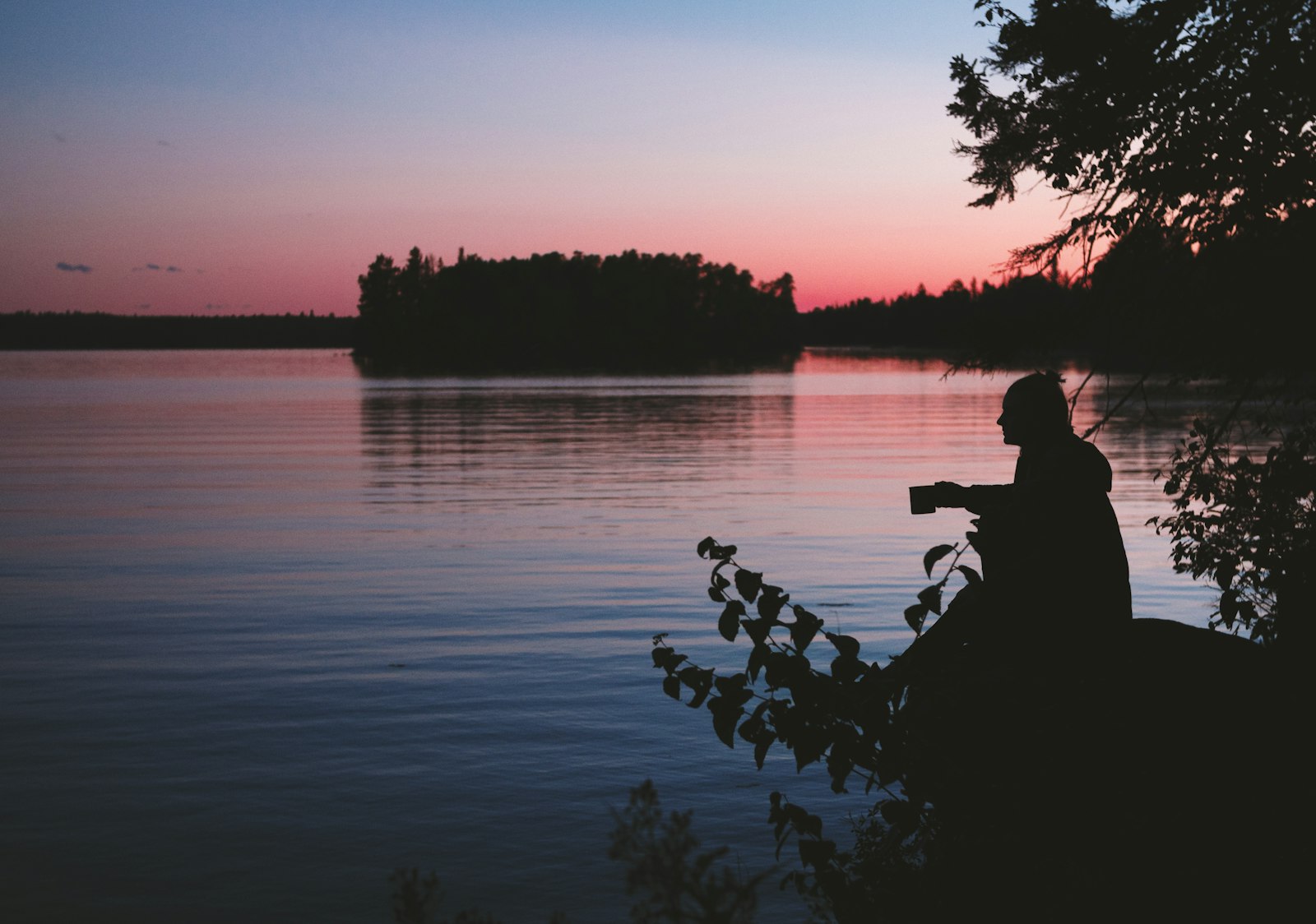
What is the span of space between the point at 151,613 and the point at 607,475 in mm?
16237

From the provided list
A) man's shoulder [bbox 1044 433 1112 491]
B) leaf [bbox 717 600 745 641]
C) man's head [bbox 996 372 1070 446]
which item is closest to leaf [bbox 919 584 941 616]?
leaf [bbox 717 600 745 641]

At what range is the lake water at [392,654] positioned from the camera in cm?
720

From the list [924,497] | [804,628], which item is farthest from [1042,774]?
[804,628]

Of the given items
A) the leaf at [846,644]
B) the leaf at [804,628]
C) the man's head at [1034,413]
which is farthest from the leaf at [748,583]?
the man's head at [1034,413]

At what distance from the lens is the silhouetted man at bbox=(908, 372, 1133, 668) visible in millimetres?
5242

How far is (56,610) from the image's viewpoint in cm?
1449

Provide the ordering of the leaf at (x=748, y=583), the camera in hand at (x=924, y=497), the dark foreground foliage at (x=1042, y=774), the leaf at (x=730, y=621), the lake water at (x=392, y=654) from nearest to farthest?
the leaf at (x=730, y=621), the leaf at (x=748, y=583), the dark foreground foliage at (x=1042, y=774), the camera in hand at (x=924, y=497), the lake water at (x=392, y=654)

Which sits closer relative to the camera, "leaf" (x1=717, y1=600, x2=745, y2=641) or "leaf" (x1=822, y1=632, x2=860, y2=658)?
"leaf" (x1=717, y1=600, x2=745, y2=641)

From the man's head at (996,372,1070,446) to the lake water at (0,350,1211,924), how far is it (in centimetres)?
64

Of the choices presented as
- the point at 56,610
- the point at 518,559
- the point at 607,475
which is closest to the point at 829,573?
the point at 518,559

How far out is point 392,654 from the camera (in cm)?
1230

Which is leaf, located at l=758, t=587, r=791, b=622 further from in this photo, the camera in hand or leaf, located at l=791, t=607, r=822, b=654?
the camera in hand

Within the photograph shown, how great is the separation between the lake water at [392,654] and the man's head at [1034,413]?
0.64 meters

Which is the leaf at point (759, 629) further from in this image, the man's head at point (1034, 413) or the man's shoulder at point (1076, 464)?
the man's head at point (1034, 413)
